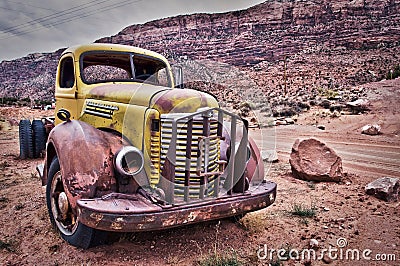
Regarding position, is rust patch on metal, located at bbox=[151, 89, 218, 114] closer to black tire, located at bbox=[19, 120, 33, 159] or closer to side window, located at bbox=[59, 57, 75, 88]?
side window, located at bbox=[59, 57, 75, 88]

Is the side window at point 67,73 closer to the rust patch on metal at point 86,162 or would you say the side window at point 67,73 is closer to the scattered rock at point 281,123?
the rust patch on metal at point 86,162

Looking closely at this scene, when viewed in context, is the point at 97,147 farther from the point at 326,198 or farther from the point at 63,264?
the point at 326,198

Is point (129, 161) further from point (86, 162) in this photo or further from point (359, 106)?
point (359, 106)

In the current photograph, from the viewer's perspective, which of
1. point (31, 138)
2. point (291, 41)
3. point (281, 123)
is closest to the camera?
point (31, 138)

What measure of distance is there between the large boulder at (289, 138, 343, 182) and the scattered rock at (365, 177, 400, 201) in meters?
0.79

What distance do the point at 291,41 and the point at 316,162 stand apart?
57004 millimetres

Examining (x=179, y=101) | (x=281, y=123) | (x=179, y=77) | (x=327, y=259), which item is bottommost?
(x=327, y=259)

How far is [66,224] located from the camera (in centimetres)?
369

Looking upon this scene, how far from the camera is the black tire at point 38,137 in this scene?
867 centimetres

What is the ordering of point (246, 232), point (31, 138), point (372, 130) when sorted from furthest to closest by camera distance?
point (372, 130) < point (31, 138) < point (246, 232)

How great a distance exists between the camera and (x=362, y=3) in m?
62.3

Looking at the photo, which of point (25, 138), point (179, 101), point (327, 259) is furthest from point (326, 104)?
point (179, 101)

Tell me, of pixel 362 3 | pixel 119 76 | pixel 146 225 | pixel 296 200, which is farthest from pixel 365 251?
pixel 362 3

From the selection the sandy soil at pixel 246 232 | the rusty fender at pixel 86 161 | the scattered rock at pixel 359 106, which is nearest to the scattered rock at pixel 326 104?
the scattered rock at pixel 359 106
